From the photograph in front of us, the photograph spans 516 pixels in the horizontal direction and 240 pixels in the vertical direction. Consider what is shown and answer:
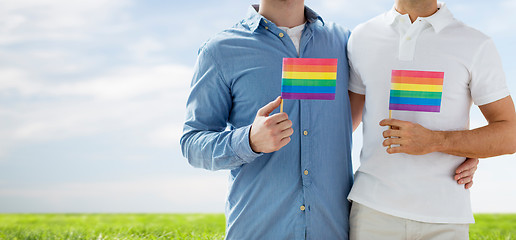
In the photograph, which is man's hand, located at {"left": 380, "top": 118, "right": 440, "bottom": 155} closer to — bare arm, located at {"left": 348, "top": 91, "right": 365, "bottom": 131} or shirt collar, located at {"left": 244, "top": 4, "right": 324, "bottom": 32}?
bare arm, located at {"left": 348, "top": 91, "right": 365, "bottom": 131}

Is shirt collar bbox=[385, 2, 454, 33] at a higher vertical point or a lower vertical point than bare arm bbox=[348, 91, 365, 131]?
higher

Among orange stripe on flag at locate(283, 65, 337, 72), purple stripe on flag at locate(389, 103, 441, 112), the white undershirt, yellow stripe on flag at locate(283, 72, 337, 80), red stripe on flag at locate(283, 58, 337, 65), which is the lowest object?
purple stripe on flag at locate(389, 103, 441, 112)

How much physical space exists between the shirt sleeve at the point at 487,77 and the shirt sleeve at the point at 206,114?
3.58 ft

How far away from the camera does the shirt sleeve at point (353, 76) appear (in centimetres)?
237

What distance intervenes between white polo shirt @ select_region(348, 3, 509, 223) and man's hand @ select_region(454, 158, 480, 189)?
2cm

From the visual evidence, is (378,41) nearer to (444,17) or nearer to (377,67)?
(377,67)

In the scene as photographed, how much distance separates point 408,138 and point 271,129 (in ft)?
1.83

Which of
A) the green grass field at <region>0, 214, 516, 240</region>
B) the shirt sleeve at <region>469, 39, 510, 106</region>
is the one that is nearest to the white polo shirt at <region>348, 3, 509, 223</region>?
the shirt sleeve at <region>469, 39, 510, 106</region>

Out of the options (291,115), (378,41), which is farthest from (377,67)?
(291,115)

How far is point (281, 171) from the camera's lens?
2232 millimetres

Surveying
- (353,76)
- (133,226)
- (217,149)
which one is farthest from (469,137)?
(133,226)

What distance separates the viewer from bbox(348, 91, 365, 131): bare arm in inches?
98.6

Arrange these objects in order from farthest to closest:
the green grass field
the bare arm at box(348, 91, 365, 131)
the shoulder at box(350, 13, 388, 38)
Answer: the green grass field → the bare arm at box(348, 91, 365, 131) → the shoulder at box(350, 13, 388, 38)

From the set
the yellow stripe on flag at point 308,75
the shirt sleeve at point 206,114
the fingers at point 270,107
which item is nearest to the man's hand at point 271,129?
the fingers at point 270,107
